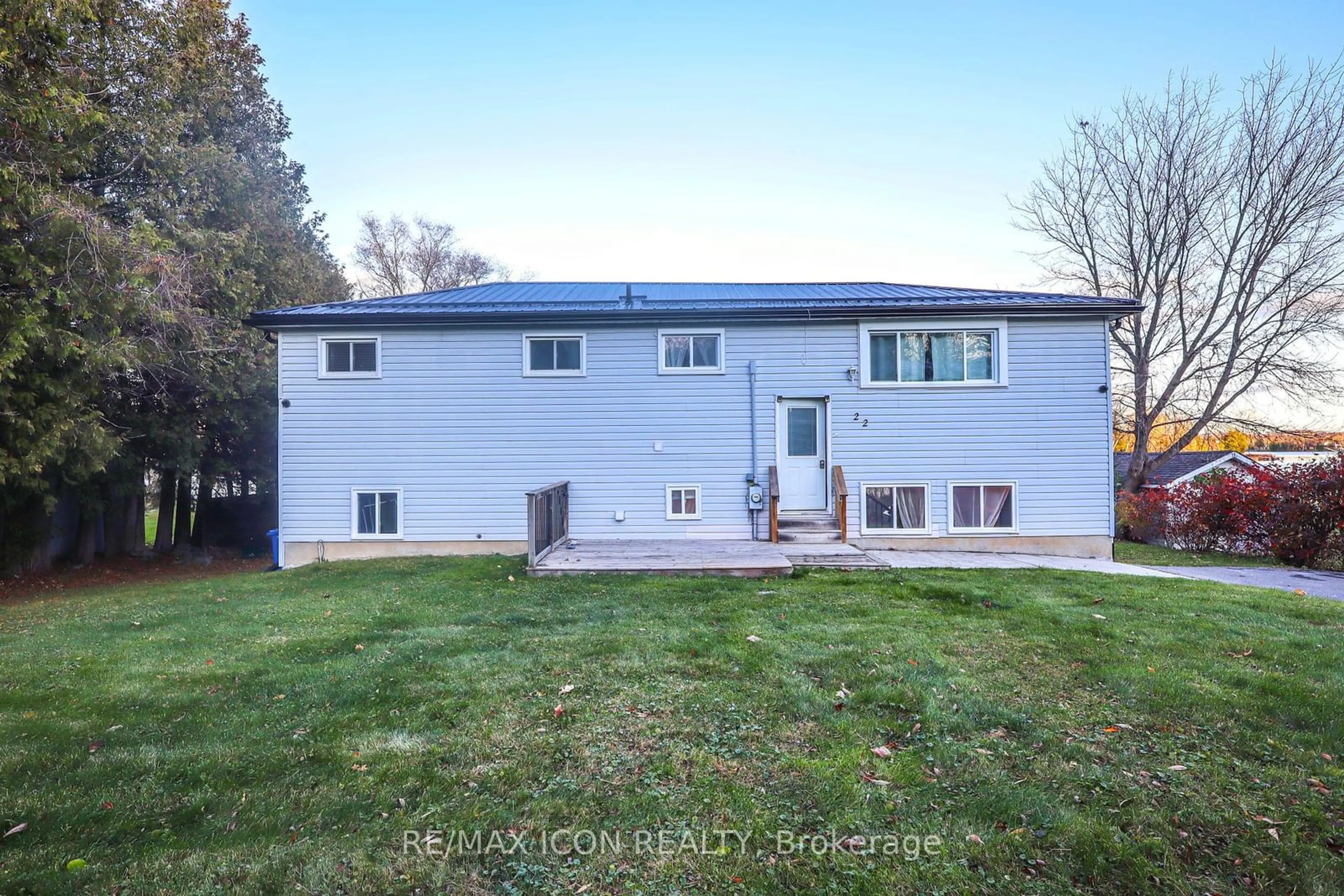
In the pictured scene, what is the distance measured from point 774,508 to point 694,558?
2.10 metres

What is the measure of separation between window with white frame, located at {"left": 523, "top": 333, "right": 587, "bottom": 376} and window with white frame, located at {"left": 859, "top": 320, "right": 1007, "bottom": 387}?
16.3 ft

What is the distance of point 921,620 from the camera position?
17.9 ft

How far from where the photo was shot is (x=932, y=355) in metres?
10.3

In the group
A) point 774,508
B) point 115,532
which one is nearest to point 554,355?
point 774,508

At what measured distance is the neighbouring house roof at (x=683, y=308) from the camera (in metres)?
9.96

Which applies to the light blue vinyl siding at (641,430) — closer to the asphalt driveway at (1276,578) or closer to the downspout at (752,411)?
the downspout at (752,411)

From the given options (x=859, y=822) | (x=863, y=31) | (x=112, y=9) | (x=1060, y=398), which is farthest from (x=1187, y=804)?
(x=863, y=31)

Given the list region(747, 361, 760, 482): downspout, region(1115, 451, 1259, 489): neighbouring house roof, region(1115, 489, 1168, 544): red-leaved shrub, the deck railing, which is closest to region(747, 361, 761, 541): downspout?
region(747, 361, 760, 482): downspout

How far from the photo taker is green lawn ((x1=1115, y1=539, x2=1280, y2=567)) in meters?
10.6

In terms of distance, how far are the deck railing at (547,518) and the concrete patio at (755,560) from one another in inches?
6.2

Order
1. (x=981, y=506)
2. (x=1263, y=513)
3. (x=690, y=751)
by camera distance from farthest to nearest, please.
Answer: (x=1263, y=513)
(x=981, y=506)
(x=690, y=751)

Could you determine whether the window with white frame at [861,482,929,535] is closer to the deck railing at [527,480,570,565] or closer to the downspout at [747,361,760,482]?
the downspout at [747,361,760,482]

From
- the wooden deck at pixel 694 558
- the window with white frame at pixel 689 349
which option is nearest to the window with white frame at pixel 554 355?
the window with white frame at pixel 689 349

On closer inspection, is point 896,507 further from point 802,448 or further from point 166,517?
point 166,517
